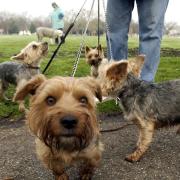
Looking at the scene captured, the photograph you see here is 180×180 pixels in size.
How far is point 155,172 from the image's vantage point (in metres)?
4.60

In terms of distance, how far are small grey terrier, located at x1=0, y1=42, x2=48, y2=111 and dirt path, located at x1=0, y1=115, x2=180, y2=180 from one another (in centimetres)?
240

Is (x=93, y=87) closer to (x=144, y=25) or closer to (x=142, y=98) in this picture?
(x=142, y=98)

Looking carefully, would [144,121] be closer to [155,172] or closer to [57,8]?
[155,172]

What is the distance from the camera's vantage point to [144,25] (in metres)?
6.54

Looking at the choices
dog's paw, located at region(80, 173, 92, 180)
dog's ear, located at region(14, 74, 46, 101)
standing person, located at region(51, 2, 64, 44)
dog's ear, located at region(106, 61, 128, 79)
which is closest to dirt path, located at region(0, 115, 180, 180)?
dog's paw, located at region(80, 173, 92, 180)

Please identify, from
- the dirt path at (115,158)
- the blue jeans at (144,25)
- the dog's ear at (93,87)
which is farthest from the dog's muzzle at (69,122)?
the blue jeans at (144,25)

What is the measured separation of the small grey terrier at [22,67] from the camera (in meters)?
8.55

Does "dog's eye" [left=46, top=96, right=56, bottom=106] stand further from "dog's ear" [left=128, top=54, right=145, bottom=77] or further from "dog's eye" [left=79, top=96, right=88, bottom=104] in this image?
"dog's ear" [left=128, top=54, right=145, bottom=77]

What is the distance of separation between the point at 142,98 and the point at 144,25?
1.73 meters

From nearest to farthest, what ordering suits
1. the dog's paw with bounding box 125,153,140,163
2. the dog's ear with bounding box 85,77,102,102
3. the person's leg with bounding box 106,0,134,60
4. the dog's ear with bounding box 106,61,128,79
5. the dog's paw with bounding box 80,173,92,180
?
the dog's ear with bounding box 85,77,102,102 < the dog's paw with bounding box 80,173,92,180 < the dog's paw with bounding box 125,153,140,163 < the dog's ear with bounding box 106,61,128,79 < the person's leg with bounding box 106,0,134,60

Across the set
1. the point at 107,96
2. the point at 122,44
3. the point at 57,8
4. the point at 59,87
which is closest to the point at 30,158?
the point at 107,96

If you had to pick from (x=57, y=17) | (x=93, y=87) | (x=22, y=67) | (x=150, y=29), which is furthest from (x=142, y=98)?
(x=57, y=17)

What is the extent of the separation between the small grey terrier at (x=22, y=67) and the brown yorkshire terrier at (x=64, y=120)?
4.35 meters

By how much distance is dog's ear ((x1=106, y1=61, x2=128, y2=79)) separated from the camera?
5094 millimetres
